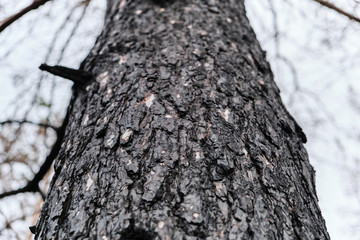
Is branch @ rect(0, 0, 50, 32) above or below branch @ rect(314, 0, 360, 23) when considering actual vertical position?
above

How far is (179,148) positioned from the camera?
3.18ft

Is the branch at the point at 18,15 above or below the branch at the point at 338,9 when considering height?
above

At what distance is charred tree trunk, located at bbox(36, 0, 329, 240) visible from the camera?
0.82 m

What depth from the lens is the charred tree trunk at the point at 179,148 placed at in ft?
2.70

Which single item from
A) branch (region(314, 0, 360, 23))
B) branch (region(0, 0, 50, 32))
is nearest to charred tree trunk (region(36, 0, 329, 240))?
branch (region(0, 0, 50, 32))

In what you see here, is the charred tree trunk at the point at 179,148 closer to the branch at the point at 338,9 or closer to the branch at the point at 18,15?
the branch at the point at 18,15

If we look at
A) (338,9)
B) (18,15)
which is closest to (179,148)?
(18,15)

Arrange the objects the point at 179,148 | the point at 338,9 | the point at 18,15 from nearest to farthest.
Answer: the point at 179,148
the point at 18,15
the point at 338,9

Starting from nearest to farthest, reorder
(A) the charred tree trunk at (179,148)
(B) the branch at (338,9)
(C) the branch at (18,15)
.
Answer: (A) the charred tree trunk at (179,148) → (C) the branch at (18,15) → (B) the branch at (338,9)

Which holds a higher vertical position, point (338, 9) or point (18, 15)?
point (18, 15)

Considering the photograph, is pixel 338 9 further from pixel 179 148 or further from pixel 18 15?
pixel 18 15

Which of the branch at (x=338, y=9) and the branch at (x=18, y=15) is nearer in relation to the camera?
the branch at (x=18, y=15)

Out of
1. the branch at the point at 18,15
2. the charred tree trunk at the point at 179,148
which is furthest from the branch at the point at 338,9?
the branch at the point at 18,15

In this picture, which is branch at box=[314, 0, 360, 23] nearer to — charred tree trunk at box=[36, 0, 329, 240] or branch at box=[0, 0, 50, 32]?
charred tree trunk at box=[36, 0, 329, 240]
